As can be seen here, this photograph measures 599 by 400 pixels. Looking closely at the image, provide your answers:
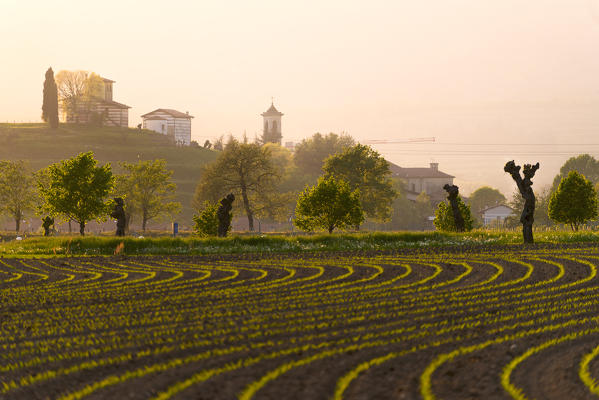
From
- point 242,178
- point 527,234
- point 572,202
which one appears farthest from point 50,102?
point 527,234

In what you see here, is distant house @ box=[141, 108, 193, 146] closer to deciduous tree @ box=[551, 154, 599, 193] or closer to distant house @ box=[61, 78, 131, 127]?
distant house @ box=[61, 78, 131, 127]

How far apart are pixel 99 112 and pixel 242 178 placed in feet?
344

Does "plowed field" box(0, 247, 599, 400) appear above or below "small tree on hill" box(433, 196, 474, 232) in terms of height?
below

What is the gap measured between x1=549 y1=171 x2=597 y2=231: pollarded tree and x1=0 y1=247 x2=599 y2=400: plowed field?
27894 millimetres

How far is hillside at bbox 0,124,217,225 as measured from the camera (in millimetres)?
136875

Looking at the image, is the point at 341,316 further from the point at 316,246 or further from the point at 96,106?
the point at 96,106

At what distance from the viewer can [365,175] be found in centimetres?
8581

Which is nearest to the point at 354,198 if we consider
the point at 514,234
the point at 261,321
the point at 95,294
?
the point at 514,234

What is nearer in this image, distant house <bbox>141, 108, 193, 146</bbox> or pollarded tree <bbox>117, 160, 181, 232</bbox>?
pollarded tree <bbox>117, 160, 181, 232</bbox>

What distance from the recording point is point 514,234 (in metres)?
45.2

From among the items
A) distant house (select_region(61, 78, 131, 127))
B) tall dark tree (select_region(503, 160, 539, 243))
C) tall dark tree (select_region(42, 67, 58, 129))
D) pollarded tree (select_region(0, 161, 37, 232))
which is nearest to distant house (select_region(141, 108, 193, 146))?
distant house (select_region(61, 78, 131, 127))

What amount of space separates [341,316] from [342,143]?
152220mm

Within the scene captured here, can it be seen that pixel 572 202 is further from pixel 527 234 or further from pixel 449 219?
pixel 527 234

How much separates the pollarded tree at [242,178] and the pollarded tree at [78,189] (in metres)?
32.9
